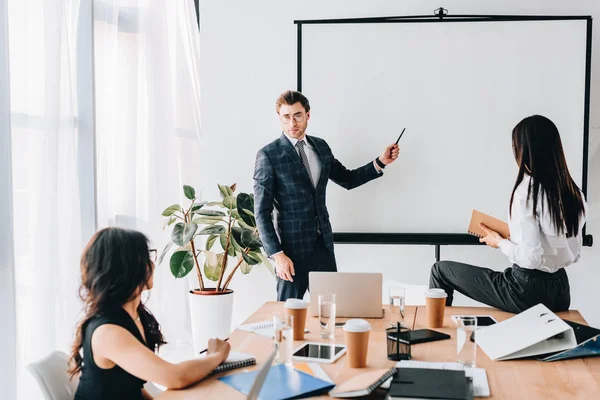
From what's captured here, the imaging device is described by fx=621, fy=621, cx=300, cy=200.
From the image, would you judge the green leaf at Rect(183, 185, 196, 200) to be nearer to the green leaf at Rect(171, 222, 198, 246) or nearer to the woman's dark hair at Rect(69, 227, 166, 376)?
the green leaf at Rect(171, 222, 198, 246)

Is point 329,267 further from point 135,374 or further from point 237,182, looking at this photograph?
point 135,374

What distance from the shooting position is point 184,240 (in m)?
3.36

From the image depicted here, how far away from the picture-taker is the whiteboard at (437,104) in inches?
137

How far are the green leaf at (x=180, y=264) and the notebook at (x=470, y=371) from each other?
2.15 m

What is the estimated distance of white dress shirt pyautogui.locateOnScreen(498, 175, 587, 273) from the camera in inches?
89.5

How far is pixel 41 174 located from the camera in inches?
100

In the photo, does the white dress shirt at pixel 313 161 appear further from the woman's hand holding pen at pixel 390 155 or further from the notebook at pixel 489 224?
the notebook at pixel 489 224

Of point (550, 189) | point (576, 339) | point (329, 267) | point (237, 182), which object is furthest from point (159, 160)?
point (576, 339)

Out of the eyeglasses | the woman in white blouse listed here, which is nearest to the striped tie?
the eyeglasses

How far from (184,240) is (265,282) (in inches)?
31.4

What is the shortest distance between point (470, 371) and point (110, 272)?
95 centimetres

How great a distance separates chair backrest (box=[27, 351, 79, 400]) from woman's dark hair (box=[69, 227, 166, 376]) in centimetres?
3

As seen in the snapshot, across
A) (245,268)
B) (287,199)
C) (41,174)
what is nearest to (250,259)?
(245,268)

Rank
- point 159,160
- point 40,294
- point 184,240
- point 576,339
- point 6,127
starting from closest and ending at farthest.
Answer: point 576,339 < point 6,127 < point 40,294 < point 184,240 < point 159,160
